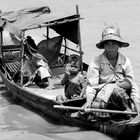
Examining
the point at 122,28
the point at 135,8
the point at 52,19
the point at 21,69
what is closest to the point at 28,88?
the point at 21,69

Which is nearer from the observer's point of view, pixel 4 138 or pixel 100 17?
pixel 4 138

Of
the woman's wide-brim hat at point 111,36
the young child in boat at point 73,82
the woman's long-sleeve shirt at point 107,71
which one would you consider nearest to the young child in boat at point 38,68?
the young child in boat at point 73,82

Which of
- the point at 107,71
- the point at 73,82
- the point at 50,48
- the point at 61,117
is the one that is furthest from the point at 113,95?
the point at 50,48

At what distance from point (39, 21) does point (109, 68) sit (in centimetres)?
245

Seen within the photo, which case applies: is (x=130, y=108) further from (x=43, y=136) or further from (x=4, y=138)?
(x=4, y=138)

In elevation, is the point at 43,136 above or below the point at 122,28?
below

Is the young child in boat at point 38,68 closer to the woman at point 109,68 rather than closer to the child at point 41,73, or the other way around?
the child at point 41,73

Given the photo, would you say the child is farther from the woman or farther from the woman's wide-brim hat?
the woman's wide-brim hat

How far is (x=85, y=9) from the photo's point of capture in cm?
1983

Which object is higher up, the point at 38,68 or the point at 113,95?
the point at 38,68

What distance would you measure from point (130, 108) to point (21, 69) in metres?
2.84

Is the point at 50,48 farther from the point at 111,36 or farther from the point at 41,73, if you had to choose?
the point at 111,36

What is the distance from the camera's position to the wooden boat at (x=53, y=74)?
5.98 m

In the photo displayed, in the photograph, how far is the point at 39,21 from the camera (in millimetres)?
8094
